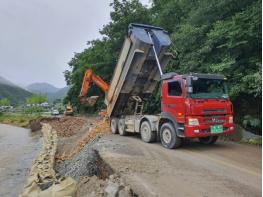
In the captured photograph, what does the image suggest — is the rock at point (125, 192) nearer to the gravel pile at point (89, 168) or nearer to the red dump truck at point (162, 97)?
the gravel pile at point (89, 168)

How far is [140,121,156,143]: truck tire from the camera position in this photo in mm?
10420

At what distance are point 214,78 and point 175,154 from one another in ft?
9.06

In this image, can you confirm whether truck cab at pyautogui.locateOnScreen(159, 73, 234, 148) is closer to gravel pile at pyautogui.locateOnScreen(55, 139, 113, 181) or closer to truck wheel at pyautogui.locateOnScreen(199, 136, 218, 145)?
truck wheel at pyautogui.locateOnScreen(199, 136, 218, 145)

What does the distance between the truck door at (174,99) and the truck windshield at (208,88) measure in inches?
16.4

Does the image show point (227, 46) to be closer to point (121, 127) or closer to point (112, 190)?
point (121, 127)

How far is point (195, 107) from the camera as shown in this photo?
28.0 feet

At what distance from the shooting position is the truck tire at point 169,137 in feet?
29.9

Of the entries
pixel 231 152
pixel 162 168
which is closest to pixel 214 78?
pixel 231 152

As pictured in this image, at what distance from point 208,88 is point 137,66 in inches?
123

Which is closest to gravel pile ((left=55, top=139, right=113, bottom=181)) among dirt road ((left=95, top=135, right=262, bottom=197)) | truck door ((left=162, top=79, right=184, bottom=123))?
dirt road ((left=95, top=135, right=262, bottom=197))

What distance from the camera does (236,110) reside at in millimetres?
12906

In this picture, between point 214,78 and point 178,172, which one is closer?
point 178,172

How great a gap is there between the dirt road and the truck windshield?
71.2 inches

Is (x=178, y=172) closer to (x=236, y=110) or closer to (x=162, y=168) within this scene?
(x=162, y=168)
